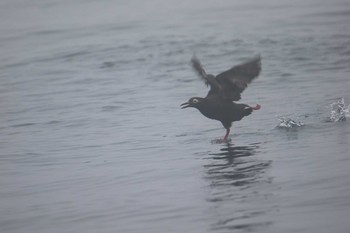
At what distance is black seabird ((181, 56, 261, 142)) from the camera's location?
581 inches

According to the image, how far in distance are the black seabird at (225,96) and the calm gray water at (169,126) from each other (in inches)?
19.2

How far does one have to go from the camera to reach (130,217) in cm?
1077

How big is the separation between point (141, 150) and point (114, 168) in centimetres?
123

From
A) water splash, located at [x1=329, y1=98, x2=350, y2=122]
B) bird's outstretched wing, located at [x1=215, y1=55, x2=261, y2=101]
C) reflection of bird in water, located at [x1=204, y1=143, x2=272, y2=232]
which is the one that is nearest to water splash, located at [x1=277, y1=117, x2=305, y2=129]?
water splash, located at [x1=329, y1=98, x2=350, y2=122]

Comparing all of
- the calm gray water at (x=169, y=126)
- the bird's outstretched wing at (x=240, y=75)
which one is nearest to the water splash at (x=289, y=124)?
the calm gray water at (x=169, y=126)

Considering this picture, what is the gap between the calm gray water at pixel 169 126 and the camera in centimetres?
1078

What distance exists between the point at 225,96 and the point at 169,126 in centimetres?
193

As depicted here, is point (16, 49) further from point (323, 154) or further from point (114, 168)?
point (323, 154)

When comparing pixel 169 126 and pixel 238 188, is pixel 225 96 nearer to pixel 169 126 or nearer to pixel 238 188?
pixel 169 126

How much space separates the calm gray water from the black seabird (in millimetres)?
488

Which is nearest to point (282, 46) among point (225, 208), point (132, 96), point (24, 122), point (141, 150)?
point (132, 96)

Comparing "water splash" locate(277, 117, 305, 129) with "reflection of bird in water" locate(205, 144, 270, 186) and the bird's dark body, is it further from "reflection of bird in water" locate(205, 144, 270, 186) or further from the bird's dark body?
"reflection of bird in water" locate(205, 144, 270, 186)

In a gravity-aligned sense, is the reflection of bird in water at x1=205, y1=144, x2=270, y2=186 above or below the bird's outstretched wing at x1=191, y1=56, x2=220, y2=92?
below

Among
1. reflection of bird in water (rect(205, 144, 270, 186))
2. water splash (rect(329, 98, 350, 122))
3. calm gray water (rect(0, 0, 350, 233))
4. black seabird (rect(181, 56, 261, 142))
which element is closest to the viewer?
calm gray water (rect(0, 0, 350, 233))
